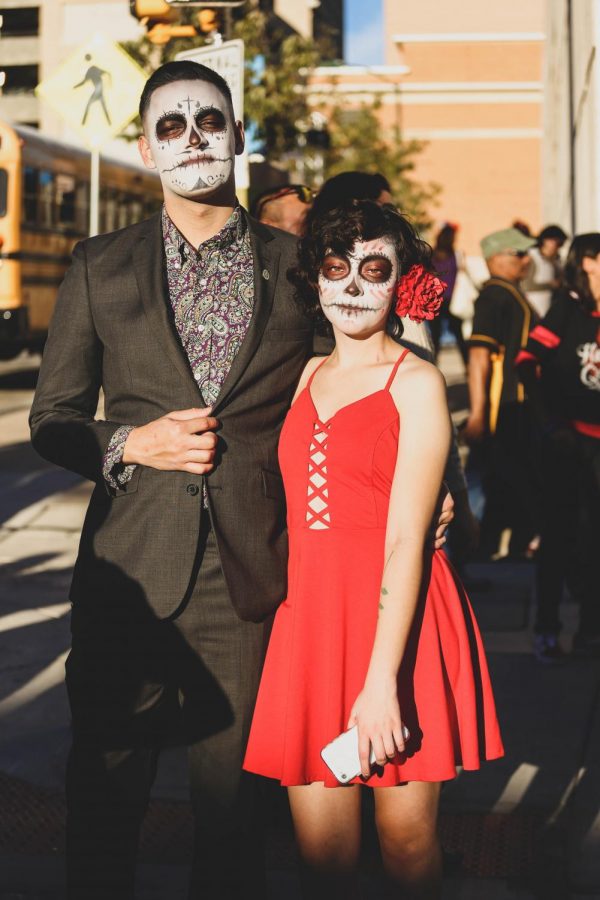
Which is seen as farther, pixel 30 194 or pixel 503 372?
pixel 30 194

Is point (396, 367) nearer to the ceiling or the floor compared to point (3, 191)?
nearer to the floor

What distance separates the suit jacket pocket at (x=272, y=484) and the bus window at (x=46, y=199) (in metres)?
16.6

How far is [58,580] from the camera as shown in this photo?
7699 millimetres

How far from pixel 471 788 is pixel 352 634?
78.4 inches

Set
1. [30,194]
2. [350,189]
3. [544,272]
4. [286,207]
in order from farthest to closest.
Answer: [30,194], [544,272], [286,207], [350,189]

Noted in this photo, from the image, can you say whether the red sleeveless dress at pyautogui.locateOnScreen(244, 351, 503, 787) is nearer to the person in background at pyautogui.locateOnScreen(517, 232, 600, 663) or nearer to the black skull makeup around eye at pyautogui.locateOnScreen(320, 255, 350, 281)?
the black skull makeup around eye at pyautogui.locateOnScreen(320, 255, 350, 281)

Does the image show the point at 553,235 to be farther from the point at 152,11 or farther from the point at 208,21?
the point at 152,11

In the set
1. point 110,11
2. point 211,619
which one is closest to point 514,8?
point 110,11

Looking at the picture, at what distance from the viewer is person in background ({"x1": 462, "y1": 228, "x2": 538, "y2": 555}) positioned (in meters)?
7.27

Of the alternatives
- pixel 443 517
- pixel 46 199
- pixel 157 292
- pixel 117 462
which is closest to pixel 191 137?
pixel 157 292

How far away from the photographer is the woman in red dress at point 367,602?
2.77 meters

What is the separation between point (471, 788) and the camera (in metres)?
4.62

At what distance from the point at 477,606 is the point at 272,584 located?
14.0 ft

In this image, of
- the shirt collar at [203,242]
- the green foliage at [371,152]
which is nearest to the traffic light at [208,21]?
the shirt collar at [203,242]
